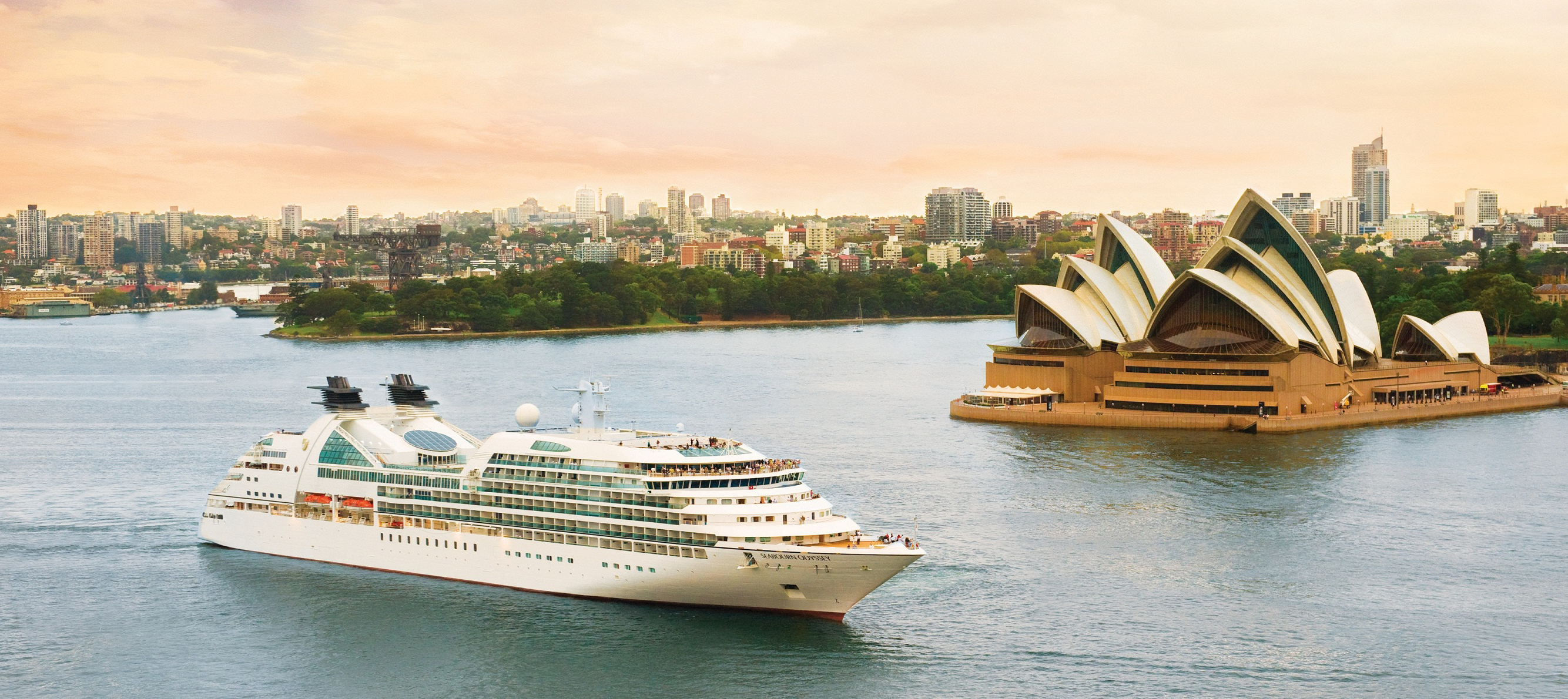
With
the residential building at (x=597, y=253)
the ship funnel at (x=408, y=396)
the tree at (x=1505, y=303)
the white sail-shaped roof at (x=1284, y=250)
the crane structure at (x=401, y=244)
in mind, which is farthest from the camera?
the residential building at (x=597, y=253)

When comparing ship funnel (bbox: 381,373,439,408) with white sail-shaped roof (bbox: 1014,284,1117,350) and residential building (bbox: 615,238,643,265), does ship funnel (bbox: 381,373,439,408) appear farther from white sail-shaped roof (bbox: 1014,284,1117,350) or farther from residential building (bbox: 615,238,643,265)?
residential building (bbox: 615,238,643,265)

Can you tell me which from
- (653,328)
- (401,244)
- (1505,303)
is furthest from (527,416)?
(401,244)

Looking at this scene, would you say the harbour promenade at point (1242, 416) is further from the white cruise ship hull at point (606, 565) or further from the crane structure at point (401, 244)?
the crane structure at point (401, 244)

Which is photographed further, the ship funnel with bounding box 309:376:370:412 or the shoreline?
the shoreline

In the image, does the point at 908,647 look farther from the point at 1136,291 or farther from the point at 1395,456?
the point at 1136,291

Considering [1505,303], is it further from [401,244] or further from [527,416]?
[401,244]

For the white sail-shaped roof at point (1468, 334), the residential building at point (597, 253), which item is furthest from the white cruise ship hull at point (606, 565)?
the residential building at point (597, 253)

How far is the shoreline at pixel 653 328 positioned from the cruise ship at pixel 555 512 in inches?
2747

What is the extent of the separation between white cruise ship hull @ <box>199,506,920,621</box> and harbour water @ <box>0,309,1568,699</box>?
1.09ft

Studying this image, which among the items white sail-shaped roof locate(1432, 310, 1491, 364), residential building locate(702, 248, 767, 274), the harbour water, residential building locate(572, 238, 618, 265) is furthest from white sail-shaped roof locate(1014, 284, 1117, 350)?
residential building locate(572, 238, 618, 265)

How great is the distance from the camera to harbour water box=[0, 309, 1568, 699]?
70.2 feet

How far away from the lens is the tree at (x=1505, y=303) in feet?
232

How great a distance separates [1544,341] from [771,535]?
59.7m

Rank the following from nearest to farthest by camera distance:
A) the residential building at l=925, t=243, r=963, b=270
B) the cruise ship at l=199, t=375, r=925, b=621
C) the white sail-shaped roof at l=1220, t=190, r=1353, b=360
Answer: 1. the cruise ship at l=199, t=375, r=925, b=621
2. the white sail-shaped roof at l=1220, t=190, r=1353, b=360
3. the residential building at l=925, t=243, r=963, b=270
